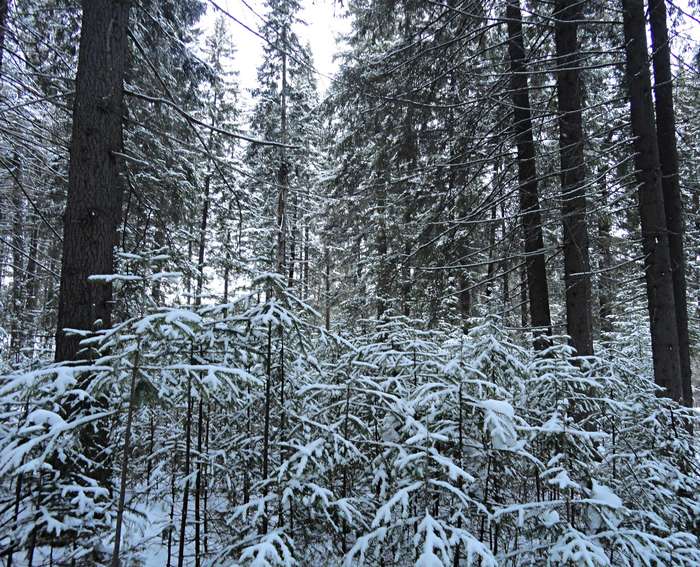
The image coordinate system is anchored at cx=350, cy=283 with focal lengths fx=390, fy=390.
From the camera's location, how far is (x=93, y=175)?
404 centimetres

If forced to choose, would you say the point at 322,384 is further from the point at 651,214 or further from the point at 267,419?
the point at 651,214

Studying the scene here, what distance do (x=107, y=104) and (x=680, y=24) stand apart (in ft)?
30.3

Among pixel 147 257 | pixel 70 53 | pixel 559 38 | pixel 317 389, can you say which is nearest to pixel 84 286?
pixel 147 257

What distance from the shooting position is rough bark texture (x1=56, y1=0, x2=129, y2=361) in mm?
3869

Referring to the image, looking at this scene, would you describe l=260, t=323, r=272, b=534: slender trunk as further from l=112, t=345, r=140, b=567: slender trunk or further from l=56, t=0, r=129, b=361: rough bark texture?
l=56, t=0, r=129, b=361: rough bark texture

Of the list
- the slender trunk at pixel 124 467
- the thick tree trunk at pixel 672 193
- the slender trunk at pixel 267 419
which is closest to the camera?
the slender trunk at pixel 124 467

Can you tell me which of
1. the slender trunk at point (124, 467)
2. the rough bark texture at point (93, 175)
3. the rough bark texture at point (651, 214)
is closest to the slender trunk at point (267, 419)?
the slender trunk at point (124, 467)

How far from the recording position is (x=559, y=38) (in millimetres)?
6699

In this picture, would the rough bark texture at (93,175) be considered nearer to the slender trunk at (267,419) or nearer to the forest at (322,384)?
the forest at (322,384)

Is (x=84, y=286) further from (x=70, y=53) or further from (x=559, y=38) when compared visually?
(x=559, y=38)

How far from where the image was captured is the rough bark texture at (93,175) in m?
3.87

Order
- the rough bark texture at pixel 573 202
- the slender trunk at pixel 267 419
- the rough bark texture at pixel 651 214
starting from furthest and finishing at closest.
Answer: the rough bark texture at pixel 573 202
the rough bark texture at pixel 651 214
the slender trunk at pixel 267 419

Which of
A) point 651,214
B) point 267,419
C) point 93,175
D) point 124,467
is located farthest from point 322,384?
point 651,214

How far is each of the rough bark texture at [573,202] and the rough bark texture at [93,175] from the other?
19.8 feet
